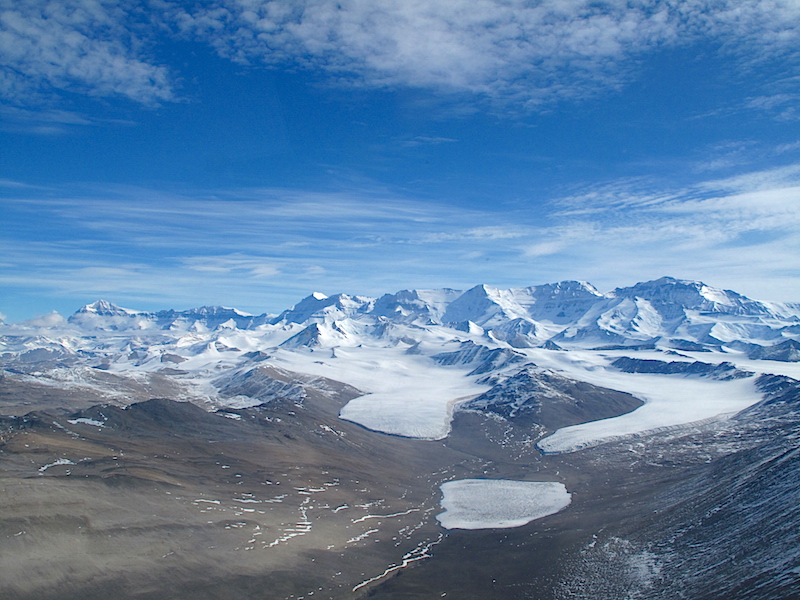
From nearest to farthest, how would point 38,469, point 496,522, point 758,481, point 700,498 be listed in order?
point 758,481 → point 700,498 → point 38,469 → point 496,522

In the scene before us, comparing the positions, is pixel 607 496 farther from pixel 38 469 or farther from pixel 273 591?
pixel 38 469

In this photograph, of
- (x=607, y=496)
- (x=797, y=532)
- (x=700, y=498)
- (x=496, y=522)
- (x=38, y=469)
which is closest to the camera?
(x=797, y=532)

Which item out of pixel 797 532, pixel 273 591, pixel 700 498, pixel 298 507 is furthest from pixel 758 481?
pixel 298 507

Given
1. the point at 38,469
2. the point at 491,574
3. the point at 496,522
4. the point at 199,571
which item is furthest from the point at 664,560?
the point at 38,469

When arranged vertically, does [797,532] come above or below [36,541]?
below

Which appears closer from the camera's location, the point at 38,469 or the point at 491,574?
the point at 491,574

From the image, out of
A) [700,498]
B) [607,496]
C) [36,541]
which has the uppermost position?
[36,541]
